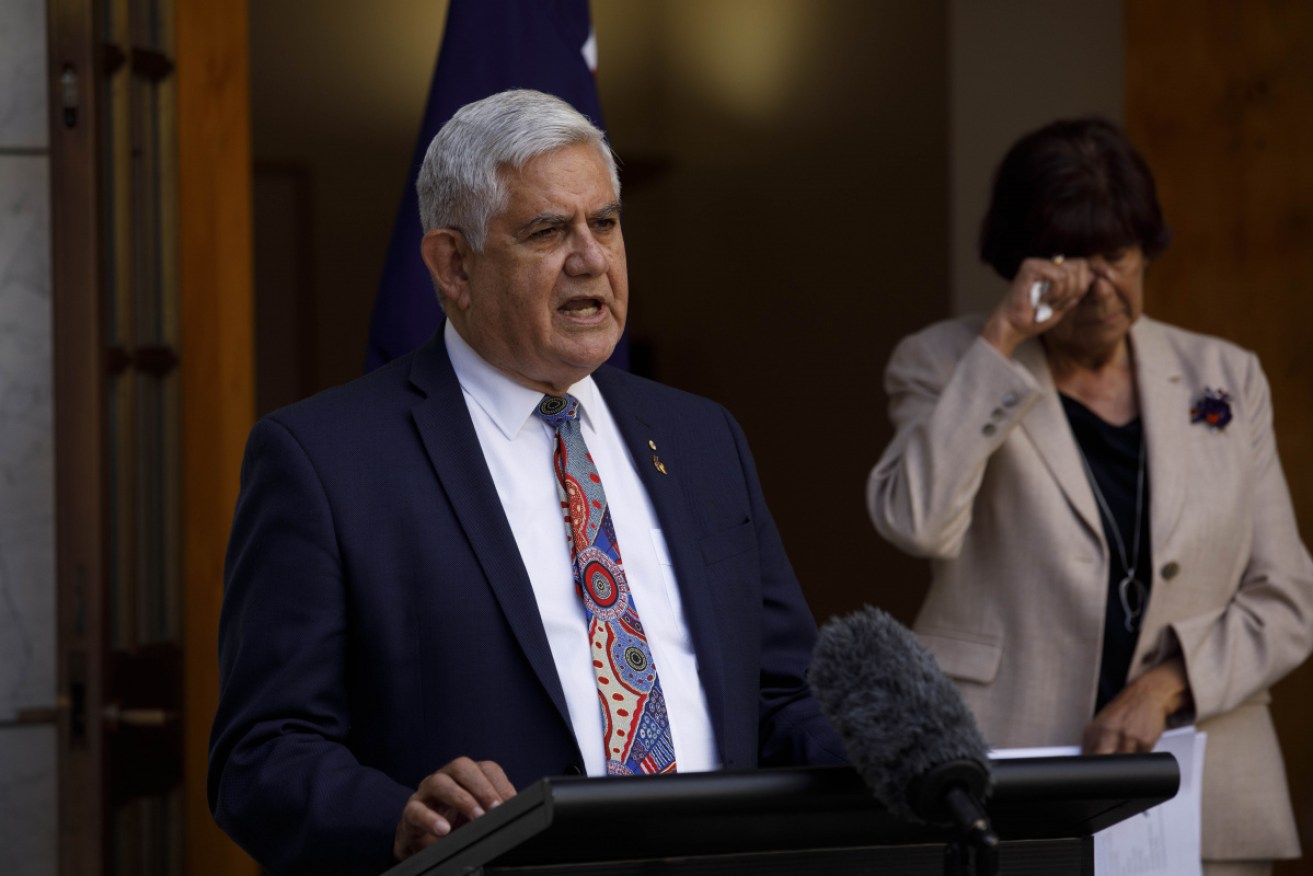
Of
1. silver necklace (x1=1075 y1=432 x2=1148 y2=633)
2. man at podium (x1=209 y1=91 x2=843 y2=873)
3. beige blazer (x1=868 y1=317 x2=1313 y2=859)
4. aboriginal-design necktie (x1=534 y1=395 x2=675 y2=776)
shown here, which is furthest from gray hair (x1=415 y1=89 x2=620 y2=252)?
silver necklace (x1=1075 y1=432 x2=1148 y2=633)

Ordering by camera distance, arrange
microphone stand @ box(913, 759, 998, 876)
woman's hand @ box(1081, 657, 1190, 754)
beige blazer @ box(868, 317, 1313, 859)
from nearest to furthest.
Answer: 1. microphone stand @ box(913, 759, 998, 876)
2. woman's hand @ box(1081, 657, 1190, 754)
3. beige blazer @ box(868, 317, 1313, 859)

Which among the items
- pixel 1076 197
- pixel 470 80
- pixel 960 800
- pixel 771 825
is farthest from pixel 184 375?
pixel 960 800

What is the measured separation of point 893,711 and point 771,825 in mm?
138

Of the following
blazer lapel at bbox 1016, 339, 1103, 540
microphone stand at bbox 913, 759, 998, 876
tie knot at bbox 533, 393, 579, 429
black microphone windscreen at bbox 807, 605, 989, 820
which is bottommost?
microphone stand at bbox 913, 759, 998, 876

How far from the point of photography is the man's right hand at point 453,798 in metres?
1.57

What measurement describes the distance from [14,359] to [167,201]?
457 mm

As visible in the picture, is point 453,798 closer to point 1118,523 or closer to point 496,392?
point 496,392

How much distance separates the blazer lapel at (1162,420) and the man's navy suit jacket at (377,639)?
1.19 meters

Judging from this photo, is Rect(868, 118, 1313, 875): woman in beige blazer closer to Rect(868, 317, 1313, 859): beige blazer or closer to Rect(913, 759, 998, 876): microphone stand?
Rect(868, 317, 1313, 859): beige blazer

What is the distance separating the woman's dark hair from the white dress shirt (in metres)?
1.24

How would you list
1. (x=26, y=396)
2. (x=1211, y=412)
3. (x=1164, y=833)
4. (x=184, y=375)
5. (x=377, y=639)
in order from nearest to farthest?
(x=377, y=639), (x=1164, y=833), (x=1211, y=412), (x=26, y=396), (x=184, y=375)

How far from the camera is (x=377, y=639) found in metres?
1.92

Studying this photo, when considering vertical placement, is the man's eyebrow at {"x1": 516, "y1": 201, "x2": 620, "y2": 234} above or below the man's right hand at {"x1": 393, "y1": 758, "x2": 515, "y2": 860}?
above

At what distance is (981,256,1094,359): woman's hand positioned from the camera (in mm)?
3008
